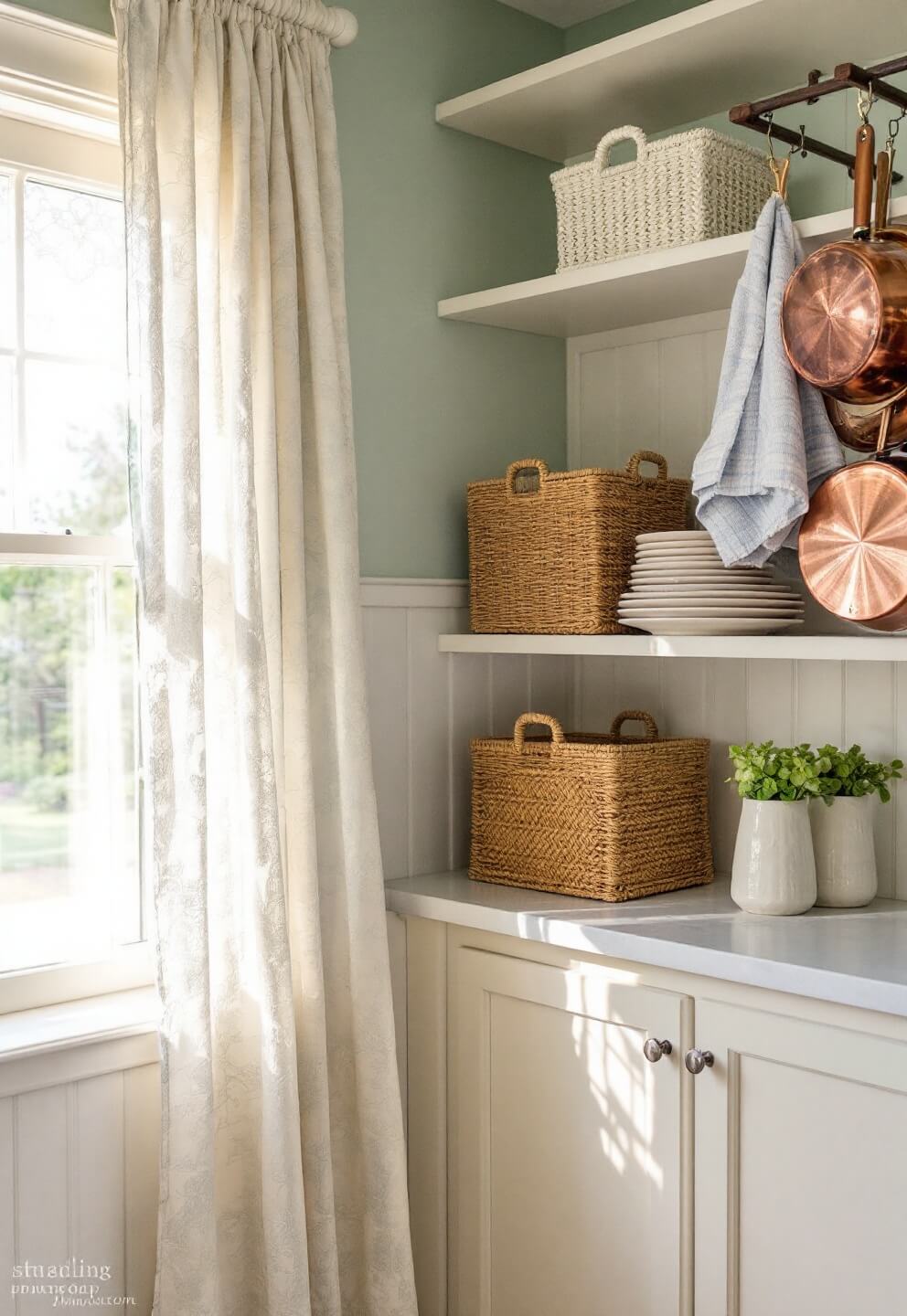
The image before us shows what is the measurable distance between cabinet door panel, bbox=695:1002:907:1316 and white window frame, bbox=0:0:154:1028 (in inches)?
36.8

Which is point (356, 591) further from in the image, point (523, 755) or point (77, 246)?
point (77, 246)

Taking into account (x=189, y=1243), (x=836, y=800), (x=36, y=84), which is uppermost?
(x=36, y=84)

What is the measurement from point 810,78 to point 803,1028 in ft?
4.47

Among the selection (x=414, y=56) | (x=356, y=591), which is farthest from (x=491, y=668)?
(x=414, y=56)

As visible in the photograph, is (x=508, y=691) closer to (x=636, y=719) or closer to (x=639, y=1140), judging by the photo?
(x=636, y=719)

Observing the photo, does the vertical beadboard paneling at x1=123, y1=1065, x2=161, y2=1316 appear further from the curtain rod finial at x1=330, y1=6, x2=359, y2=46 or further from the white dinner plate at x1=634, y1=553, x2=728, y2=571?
the curtain rod finial at x1=330, y1=6, x2=359, y2=46

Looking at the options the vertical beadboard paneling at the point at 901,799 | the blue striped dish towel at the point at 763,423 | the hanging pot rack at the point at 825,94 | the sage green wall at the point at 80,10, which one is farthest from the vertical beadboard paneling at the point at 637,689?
the sage green wall at the point at 80,10

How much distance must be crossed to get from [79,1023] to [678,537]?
3.91ft

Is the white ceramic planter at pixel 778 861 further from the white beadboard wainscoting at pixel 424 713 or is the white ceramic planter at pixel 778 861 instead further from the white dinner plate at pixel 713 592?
the white beadboard wainscoting at pixel 424 713

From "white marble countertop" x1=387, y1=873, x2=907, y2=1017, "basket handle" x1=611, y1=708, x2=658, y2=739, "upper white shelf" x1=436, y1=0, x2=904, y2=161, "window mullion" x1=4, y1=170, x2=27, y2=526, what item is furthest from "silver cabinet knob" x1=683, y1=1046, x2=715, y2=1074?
"upper white shelf" x1=436, y1=0, x2=904, y2=161

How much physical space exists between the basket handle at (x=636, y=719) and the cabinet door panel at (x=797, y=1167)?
67 cm

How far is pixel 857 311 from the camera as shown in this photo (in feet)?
5.80

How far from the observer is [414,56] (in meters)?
2.39

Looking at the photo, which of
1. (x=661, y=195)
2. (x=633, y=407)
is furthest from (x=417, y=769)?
(x=661, y=195)
